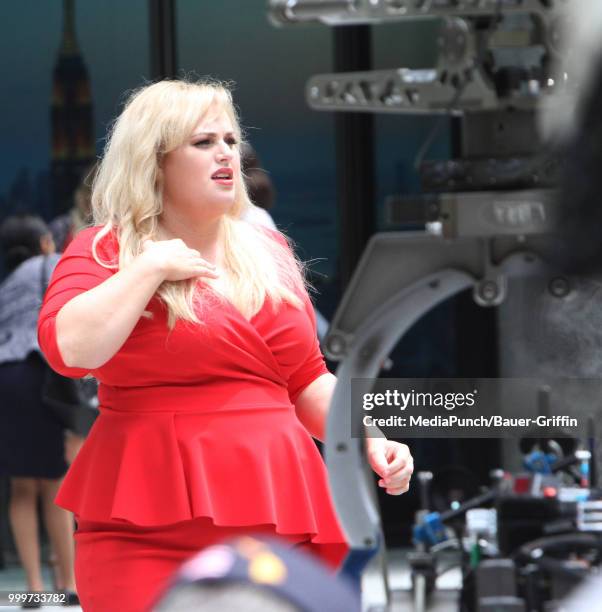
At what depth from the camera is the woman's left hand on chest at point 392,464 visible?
2.36 m

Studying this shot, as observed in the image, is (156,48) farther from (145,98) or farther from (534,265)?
(534,265)

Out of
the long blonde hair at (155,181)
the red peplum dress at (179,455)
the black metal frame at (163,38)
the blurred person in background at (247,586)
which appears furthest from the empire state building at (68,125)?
the blurred person in background at (247,586)

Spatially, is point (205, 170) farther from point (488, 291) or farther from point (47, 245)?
point (47, 245)

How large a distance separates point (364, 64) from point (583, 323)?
Result: 17.1 feet

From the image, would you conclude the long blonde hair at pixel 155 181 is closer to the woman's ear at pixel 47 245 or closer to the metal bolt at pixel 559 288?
the metal bolt at pixel 559 288

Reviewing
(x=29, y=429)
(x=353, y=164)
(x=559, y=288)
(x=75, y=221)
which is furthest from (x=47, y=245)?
(x=559, y=288)

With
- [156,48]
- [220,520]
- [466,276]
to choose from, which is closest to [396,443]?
[220,520]

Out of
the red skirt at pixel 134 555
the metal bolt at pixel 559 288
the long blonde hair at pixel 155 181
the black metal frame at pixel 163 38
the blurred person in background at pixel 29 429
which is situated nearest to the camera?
the metal bolt at pixel 559 288

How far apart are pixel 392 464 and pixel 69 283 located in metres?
0.64

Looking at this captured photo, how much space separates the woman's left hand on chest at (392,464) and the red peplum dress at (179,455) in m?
0.19

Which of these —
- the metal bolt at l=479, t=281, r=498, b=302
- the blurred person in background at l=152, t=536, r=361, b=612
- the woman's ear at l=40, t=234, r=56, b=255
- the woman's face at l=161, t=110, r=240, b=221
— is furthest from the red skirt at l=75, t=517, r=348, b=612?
the woman's ear at l=40, t=234, r=56, b=255

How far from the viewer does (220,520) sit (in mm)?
2498

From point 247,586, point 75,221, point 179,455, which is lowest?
point 75,221

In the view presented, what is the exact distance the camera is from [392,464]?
2416 millimetres
